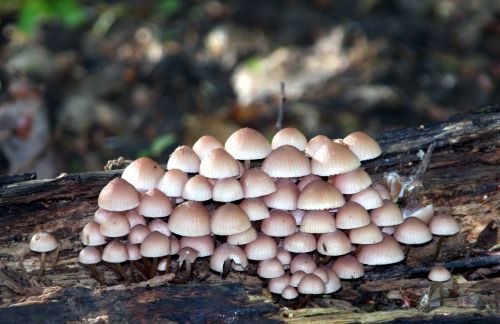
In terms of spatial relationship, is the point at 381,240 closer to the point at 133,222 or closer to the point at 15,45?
the point at 133,222

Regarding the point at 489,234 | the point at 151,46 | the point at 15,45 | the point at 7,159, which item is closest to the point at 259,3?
the point at 151,46

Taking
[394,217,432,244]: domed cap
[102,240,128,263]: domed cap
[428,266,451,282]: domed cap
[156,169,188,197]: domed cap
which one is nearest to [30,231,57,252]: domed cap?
[102,240,128,263]: domed cap

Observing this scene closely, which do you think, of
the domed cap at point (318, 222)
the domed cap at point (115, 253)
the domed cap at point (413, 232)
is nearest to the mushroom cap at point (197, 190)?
the domed cap at point (115, 253)

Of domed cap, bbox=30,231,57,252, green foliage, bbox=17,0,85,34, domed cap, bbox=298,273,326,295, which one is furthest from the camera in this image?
green foliage, bbox=17,0,85,34

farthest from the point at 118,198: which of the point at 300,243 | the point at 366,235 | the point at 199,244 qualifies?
the point at 366,235

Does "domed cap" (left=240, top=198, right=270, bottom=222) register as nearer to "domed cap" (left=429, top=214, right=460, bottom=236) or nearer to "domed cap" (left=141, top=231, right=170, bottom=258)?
"domed cap" (left=141, top=231, right=170, bottom=258)

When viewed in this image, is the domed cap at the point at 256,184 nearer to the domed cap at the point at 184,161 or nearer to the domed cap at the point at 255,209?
the domed cap at the point at 255,209
